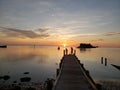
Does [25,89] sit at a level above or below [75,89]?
below

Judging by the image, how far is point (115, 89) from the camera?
18.4 meters

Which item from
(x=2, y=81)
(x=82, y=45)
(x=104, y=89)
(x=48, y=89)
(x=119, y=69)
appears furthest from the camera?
(x=82, y=45)

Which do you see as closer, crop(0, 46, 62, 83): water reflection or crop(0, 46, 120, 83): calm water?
crop(0, 46, 120, 83): calm water

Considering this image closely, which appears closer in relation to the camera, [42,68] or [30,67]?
[42,68]

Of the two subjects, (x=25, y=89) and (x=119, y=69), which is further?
(x=119, y=69)

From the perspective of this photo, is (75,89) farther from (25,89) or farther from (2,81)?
(2,81)

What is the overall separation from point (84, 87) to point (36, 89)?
1077 centimetres

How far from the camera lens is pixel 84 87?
9984 millimetres

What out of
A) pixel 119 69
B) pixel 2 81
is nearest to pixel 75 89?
pixel 2 81

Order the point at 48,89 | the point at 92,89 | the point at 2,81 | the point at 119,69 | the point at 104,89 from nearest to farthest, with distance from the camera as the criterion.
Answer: the point at 92,89
the point at 48,89
the point at 104,89
the point at 2,81
the point at 119,69

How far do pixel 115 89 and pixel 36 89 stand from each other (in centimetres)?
959

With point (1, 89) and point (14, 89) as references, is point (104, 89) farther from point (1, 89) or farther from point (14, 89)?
point (1, 89)

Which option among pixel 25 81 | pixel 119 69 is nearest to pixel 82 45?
pixel 119 69

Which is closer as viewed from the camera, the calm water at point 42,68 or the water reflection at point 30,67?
the calm water at point 42,68
